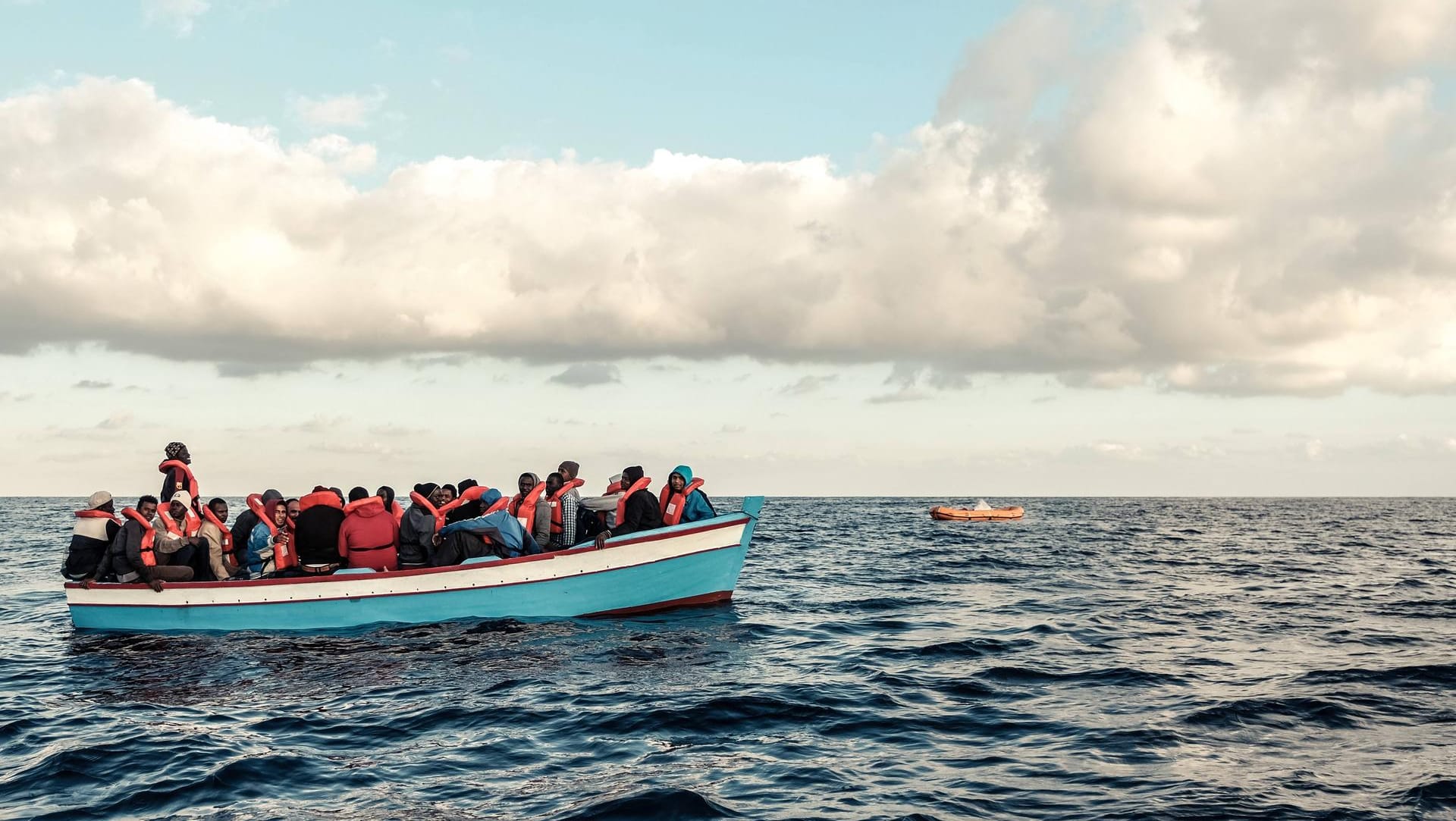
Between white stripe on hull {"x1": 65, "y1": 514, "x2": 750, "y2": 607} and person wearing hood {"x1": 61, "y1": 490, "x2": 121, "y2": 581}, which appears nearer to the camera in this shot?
white stripe on hull {"x1": 65, "y1": 514, "x2": 750, "y2": 607}

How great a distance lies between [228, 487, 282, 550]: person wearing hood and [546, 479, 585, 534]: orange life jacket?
16.1 ft

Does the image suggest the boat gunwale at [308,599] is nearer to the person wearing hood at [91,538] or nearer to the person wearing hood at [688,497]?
the person wearing hood at [91,538]

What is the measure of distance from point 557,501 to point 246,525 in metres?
5.74

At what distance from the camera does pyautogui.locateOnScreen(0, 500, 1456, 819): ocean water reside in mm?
8023

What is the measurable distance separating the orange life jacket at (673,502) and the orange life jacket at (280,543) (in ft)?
21.8

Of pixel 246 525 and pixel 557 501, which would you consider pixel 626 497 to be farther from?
pixel 246 525

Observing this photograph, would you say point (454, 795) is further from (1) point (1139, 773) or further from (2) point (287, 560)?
(2) point (287, 560)

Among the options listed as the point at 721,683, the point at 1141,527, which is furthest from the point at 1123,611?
the point at 1141,527

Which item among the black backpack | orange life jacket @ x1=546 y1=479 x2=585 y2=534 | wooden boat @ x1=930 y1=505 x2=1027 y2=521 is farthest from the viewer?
wooden boat @ x1=930 y1=505 x2=1027 y2=521

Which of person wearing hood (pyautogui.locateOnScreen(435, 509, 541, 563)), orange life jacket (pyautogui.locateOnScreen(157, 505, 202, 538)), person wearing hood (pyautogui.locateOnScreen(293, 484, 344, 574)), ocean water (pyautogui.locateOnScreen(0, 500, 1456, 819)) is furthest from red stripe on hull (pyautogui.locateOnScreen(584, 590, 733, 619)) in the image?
orange life jacket (pyautogui.locateOnScreen(157, 505, 202, 538))

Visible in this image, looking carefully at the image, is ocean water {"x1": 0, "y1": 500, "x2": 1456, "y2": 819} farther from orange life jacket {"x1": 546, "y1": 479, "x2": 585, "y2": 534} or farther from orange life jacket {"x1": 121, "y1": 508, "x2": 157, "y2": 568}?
orange life jacket {"x1": 546, "y1": 479, "x2": 585, "y2": 534}

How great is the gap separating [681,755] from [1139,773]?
4137mm

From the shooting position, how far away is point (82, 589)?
56.0 ft

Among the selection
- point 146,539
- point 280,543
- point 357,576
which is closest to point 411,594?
point 357,576
